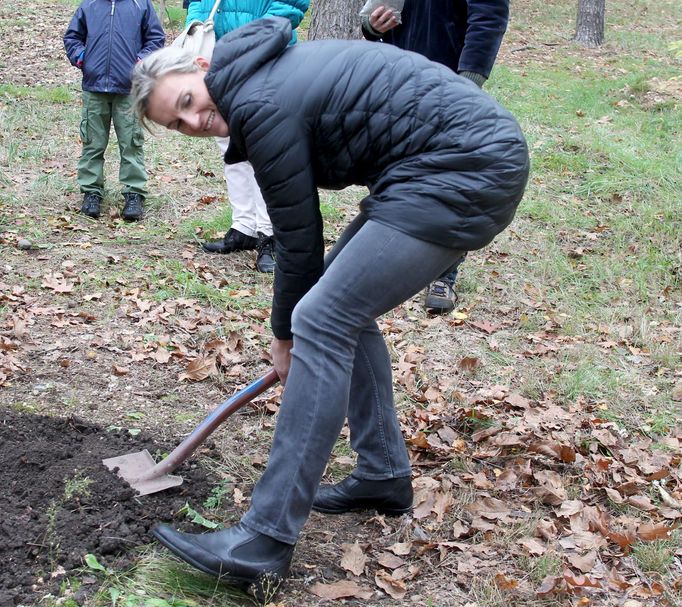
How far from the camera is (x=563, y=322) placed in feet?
16.6

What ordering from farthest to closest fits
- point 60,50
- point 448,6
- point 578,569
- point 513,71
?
point 513,71 < point 60,50 < point 448,6 < point 578,569

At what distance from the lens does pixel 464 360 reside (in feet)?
14.3

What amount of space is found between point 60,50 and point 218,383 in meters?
8.81

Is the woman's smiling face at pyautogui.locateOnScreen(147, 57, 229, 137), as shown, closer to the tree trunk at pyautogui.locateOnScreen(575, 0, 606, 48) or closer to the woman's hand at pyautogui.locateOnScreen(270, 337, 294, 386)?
the woman's hand at pyautogui.locateOnScreen(270, 337, 294, 386)

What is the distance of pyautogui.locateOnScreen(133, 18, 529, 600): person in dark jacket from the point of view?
219 centimetres

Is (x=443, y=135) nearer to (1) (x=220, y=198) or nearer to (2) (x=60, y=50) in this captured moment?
(1) (x=220, y=198)

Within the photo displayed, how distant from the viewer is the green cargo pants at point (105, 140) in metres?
6.11

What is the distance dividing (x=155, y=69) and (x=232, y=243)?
3.45m

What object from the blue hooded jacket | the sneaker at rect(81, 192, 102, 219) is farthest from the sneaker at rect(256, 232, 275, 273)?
the blue hooded jacket

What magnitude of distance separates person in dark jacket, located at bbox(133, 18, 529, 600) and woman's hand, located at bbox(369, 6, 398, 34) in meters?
2.14

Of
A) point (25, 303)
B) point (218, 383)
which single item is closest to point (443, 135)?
point (218, 383)

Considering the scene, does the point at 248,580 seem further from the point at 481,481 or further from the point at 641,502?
the point at 641,502

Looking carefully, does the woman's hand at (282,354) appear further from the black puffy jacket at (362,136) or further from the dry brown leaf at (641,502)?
the dry brown leaf at (641,502)

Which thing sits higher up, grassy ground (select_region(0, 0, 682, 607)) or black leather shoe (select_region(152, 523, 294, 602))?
black leather shoe (select_region(152, 523, 294, 602))
